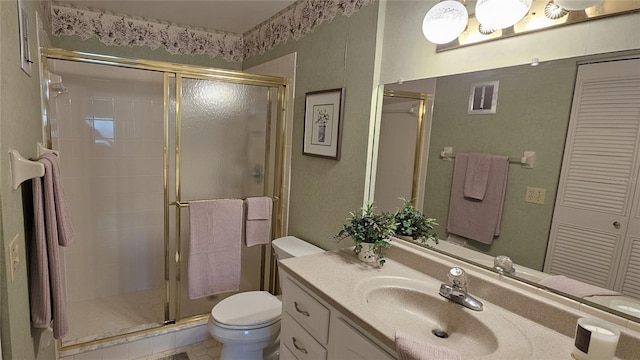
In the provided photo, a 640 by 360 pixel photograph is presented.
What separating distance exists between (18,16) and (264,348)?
1784 mm

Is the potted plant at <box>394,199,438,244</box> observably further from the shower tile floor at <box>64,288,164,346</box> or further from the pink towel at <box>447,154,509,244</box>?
the shower tile floor at <box>64,288,164,346</box>

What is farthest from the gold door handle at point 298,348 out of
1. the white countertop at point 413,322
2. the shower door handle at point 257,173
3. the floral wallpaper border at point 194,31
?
the floral wallpaper border at point 194,31

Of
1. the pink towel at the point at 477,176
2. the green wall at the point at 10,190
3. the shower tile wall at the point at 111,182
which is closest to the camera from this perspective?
the green wall at the point at 10,190

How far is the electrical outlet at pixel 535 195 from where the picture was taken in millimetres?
1082

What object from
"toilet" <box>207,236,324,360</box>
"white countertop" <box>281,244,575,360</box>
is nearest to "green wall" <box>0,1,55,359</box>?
"toilet" <box>207,236,324,360</box>

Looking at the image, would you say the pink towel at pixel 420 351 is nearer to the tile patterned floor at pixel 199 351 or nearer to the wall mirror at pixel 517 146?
the wall mirror at pixel 517 146

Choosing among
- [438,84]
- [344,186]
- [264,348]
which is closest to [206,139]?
[344,186]

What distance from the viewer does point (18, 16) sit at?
3.19ft

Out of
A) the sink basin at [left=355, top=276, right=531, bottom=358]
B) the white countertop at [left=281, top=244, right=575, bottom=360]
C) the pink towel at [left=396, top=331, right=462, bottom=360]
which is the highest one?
the pink towel at [left=396, top=331, right=462, bottom=360]

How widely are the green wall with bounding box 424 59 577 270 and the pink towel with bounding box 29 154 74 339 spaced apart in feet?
5.10

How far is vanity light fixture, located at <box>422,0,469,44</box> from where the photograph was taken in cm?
126

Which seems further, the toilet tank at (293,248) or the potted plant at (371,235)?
the toilet tank at (293,248)

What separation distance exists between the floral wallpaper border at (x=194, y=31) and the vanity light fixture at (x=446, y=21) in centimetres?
65

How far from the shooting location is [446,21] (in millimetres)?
1277
